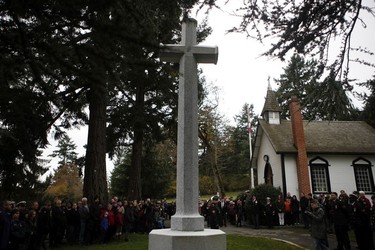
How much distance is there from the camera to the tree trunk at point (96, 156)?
1261cm

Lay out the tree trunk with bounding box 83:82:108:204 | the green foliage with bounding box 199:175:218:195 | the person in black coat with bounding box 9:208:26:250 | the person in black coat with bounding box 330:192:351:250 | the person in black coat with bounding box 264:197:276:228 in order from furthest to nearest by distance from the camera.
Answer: the green foliage with bounding box 199:175:218:195, the person in black coat with bounding box 264:197:276:228, the tree trunk with bounding box 83:82:108:204, the person in black coat with bounding box 330:192:351:250, the person in black coat with bounding box 9:208:26:250

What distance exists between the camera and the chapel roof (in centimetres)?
2427

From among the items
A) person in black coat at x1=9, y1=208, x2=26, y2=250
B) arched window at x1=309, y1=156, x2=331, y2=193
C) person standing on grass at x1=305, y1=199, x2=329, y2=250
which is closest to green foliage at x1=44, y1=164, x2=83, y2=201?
arched window at x1=309, y1=156, x2=331, y2=193

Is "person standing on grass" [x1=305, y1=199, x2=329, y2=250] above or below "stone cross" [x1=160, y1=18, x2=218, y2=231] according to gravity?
below

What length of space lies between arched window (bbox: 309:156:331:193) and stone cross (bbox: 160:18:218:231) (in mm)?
19700

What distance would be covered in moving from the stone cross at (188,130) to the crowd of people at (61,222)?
5239 millimetres

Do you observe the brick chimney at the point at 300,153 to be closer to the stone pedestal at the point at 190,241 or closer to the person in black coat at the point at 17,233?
the person in black coat at the point at 17,233

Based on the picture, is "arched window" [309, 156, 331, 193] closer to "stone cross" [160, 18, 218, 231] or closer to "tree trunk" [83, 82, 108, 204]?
"tree trunk" [83, 82, 108, 204]

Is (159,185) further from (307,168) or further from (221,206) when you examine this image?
(307,168)

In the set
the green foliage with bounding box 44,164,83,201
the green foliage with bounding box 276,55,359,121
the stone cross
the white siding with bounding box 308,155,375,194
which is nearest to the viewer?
the stone cross

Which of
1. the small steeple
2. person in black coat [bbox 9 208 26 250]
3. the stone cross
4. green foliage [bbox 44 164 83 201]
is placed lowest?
person in black coat [bbox 9 208 26 250]

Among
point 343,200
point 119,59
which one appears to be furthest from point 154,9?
point 343,200

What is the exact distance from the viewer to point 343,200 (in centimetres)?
1135

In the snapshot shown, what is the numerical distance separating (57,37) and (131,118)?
40.7 feet
